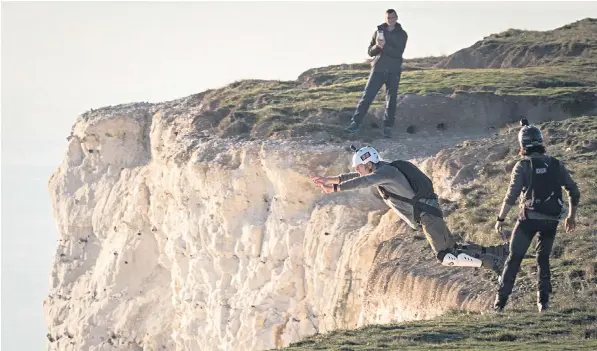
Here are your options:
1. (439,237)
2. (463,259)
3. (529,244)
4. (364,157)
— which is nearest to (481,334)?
(529,244)

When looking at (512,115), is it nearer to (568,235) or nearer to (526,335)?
(568,235)

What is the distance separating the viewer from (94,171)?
39156 millimetres

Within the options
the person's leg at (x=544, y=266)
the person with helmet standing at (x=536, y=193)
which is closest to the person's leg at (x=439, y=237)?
the person with helmet standing at (x=536, y=193)

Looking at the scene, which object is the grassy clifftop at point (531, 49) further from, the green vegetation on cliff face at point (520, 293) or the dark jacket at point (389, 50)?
the green vegetation on cliff face at point (520, 293)

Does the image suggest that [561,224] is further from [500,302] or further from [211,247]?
[211,247]

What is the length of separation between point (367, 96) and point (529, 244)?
1205cm

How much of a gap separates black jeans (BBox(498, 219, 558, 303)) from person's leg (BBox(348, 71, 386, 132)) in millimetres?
11590

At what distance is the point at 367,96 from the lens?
2748 centimetres

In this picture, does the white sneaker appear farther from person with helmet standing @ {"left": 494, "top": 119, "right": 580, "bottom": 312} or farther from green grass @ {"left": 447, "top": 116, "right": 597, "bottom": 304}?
person with helmet standing @ {"left": 494, "top": 119, "right": 580, "bottom": 312}

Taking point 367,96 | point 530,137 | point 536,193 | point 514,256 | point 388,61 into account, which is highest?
point 388,61

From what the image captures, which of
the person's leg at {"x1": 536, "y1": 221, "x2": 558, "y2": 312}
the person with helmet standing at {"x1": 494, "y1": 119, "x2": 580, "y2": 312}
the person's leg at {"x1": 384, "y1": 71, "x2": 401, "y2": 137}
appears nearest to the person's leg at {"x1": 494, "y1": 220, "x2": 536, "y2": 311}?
the person with helmet standing at {"x1": 494, "y1": 119, "x2": 580, "y2": 312}

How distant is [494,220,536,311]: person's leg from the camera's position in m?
15.6

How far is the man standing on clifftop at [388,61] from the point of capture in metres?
26.4

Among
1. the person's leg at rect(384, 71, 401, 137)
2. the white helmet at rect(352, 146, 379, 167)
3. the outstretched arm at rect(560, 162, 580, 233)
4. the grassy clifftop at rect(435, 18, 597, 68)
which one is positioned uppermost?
the grassy clifftop at rect(435, 18, 597, 68)
